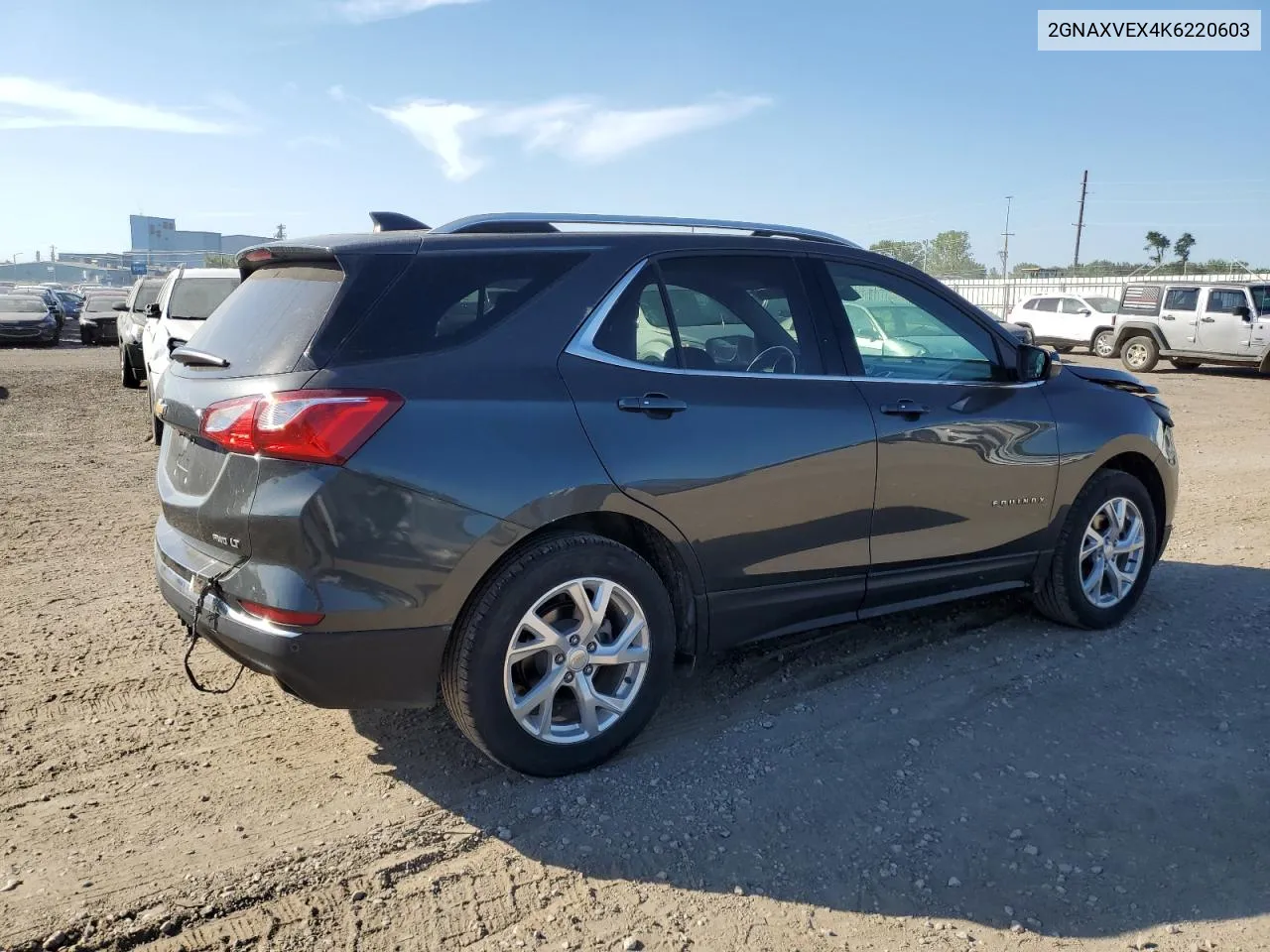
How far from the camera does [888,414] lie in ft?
13.7

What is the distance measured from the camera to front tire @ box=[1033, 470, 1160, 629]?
4949 millimetres

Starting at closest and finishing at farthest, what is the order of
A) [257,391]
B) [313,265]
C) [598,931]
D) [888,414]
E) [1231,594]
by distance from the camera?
1. [598,931]
2. [257,391]
3. [313,265]
4. [888,414]
5. [1231,594]

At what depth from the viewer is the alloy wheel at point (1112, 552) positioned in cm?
504

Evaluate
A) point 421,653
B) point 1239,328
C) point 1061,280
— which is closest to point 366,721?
point 421,653

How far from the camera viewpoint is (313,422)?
9.93ft

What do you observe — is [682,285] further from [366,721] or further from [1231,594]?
→ [1231,594]

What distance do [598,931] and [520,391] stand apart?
160cm

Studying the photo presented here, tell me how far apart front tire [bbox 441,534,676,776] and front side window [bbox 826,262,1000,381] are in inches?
58.3

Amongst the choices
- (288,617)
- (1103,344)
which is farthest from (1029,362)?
(1103,344)

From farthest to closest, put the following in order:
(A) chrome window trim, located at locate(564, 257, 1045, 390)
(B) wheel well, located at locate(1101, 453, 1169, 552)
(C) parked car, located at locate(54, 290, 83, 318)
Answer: (C) parked car, located at locate(54, 290, 83, 318) < (B) wheel well, located at locate(1101, 453, 1169, 552) < (A) chrome window trim, located at locate(564, 257, 1045, 390)

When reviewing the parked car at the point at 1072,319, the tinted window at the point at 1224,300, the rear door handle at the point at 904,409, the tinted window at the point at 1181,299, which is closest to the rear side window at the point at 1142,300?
the tinted window at the point at 1181,299

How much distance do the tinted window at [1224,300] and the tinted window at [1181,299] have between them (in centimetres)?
32

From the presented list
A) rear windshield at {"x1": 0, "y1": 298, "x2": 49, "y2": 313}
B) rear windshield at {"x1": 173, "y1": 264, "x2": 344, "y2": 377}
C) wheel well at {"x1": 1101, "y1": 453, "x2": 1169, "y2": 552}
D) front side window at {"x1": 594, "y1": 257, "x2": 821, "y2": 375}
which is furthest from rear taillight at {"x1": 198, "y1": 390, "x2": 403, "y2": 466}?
rear windshield at {"x1": 0, "y1": 298, "x2": 49, "y2": 313}

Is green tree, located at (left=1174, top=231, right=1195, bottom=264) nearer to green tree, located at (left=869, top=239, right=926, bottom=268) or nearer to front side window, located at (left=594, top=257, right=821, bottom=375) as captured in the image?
green tree, located at (left=869, top=239, right=926, bottom=268)
